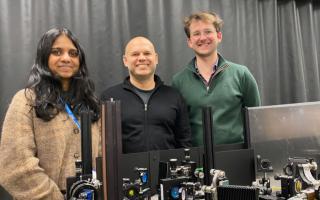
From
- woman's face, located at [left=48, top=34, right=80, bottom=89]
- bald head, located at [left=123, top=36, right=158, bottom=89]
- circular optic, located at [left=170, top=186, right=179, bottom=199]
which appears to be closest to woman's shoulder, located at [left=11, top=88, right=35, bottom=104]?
woman's face, located at [left=48, top=34, right=80, bottom=89]

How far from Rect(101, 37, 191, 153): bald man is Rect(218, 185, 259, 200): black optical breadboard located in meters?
0.85

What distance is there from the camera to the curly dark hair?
1.59 m

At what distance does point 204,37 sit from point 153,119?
610 millimetres

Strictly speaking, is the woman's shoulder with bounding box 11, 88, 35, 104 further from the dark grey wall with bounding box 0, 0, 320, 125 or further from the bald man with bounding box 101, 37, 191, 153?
the dark grey wall with bounding box 0, 0, 320, 125

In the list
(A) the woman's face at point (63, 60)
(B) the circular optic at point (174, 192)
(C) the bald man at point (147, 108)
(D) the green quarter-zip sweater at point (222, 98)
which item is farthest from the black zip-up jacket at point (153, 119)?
(B) the circular optic at point (174, 192)

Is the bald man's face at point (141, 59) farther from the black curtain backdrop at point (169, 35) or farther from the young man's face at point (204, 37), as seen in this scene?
the black curtain backdrop at point (169, 35)

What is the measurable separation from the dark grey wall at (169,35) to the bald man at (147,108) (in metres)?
0.52

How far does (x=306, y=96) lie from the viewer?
3238mm

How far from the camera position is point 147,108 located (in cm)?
188

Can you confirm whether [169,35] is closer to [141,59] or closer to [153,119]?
[141,59]

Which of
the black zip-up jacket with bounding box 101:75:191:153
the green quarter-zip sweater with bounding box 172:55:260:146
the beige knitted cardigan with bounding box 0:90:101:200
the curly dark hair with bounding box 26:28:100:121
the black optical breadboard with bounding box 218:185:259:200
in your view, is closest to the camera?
the black optical breadboard with bounding box 218:185:259:200

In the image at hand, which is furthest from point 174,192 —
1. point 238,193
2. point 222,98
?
point 222,98

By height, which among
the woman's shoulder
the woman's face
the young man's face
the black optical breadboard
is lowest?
the black optical breadboard

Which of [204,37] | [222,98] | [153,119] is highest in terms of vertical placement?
[204,37]
